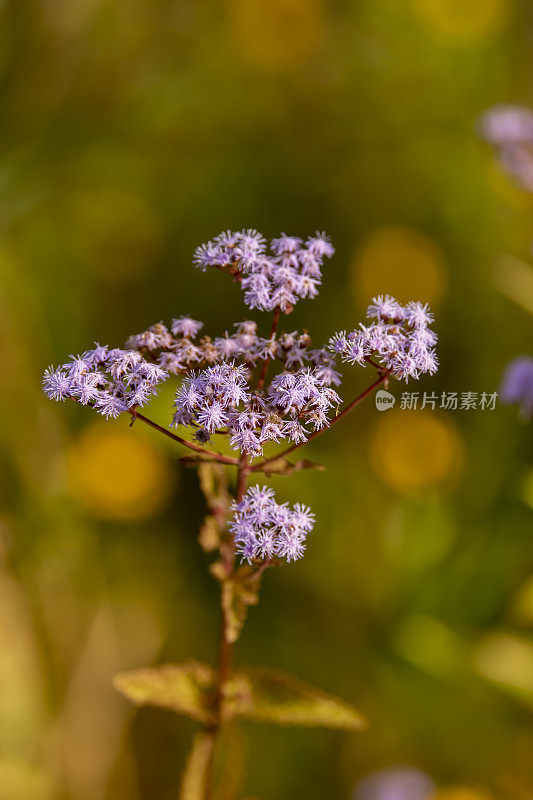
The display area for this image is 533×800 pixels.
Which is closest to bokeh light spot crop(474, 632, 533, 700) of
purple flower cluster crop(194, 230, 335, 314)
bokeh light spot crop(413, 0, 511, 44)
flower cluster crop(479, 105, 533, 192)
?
purple flower cluster crop(194, 230, 335, 314)

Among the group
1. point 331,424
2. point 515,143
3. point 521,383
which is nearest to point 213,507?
point 331,424

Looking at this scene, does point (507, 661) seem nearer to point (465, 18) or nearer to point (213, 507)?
point (213, 507)

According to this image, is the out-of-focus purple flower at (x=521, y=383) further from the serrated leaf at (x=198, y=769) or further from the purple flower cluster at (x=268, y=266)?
the serrated leaf at (x=198, y=769)

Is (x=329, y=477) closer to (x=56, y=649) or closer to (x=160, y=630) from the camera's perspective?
(x=160, y=630)

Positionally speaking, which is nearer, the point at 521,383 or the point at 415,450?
the point at 521,383

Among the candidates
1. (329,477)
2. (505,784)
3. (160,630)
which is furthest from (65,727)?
(505,784)

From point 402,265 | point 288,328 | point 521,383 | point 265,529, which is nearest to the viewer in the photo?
point 265,529

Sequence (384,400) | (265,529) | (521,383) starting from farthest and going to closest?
(384,400)
(521,383)
(265,529)

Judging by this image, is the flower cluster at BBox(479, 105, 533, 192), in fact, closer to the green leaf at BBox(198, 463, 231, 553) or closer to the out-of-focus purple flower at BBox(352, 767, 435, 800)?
the green leaf at BBox(198, 463, 231, 553)
